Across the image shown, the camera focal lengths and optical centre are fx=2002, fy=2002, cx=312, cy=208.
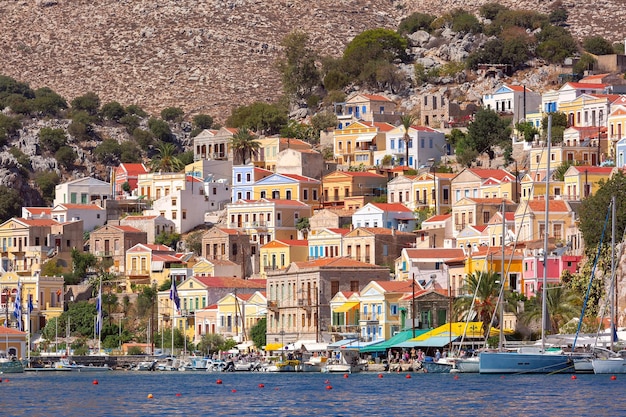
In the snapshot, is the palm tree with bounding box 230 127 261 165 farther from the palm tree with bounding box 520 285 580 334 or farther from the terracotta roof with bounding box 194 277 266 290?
the palm tree with bounding box 520 285 580 334

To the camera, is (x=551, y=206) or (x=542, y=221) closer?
(x=542, y=221)

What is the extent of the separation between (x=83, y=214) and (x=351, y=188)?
26064 millimetres

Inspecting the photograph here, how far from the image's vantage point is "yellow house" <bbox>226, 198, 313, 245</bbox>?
170750mm

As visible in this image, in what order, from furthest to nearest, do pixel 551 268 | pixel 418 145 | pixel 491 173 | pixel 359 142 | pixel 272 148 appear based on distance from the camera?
1. pixel 272 148
2. pixel 359 142
3. pixel 418 145
4. pixel 491 173
5. pixel 551 268

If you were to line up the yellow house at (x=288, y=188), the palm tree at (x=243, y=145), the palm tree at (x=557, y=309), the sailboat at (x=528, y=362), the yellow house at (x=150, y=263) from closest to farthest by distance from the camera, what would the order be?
the sailboat at (x=528, y=362) < the palm tree at (x=557, y=309) < the yellow house at (x=150, y=263) < the yellow house at (x=288, y=188) < the palm tree at (x=243, y=145)

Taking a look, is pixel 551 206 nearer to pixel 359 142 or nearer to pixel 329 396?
pixel 359 142

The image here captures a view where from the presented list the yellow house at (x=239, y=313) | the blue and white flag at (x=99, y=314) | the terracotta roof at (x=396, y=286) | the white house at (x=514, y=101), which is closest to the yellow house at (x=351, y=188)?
the white house at (x=514, y=101)

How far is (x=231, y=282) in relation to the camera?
161125 mm

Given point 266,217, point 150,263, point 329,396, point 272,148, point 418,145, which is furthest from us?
point 272,148

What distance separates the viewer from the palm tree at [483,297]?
128 metres

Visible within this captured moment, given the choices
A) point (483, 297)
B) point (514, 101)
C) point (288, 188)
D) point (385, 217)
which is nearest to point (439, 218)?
point (385, 217)

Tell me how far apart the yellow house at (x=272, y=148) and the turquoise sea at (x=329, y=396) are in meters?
62.5

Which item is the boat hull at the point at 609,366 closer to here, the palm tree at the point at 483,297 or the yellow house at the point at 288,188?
the palm tree at the point at 483,297

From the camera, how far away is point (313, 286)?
480ft
